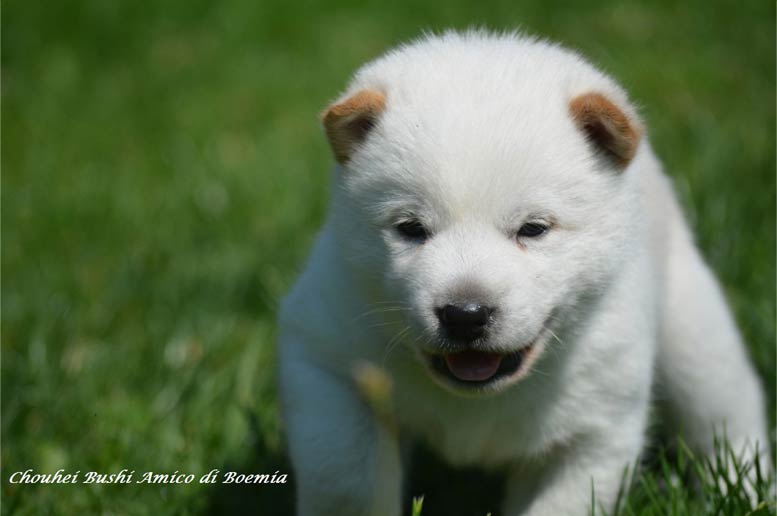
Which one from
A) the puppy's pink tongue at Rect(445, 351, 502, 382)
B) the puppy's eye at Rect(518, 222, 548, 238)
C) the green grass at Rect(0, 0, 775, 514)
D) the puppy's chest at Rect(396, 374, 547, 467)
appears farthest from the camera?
the green grass at Rect(0, 0, 775, 514)

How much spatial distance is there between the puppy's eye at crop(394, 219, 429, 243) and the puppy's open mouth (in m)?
0.37

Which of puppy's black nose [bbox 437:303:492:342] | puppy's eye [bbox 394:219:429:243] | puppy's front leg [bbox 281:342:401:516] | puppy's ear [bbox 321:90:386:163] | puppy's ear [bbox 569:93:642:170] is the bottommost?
puppy's front leg [bbox 281:342:401:516]

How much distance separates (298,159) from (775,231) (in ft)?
10.5

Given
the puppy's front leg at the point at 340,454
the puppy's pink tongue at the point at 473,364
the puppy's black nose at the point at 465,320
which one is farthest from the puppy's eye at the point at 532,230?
the puppy's front leg at the point at 340,454

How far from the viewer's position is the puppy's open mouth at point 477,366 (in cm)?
329

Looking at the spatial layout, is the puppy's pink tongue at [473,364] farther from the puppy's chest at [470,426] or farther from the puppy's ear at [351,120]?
the puppy's ear at [351,120]

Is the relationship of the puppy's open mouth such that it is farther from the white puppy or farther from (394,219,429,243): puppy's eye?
(394,219,429,243): puppy's eye

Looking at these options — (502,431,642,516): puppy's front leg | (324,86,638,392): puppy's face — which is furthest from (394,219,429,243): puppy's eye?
(502,431,642,516): puppy's front leg

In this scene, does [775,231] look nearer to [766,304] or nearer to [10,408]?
[766,304]

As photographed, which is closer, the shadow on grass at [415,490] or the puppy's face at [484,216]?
the puppy's face at [484,216]

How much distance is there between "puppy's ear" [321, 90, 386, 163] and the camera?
11.0 feet

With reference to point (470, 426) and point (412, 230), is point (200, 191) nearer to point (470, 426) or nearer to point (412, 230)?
point (470, 426)

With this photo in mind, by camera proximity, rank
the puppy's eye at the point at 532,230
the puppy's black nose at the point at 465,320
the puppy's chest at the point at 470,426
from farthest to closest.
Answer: the puppy's chest at the point at 470,426
the puppy's eye at the point at 532,230
the puppy's black nose at the point at 465,320

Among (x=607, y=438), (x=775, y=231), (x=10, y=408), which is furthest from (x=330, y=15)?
(x=607, y=438)
